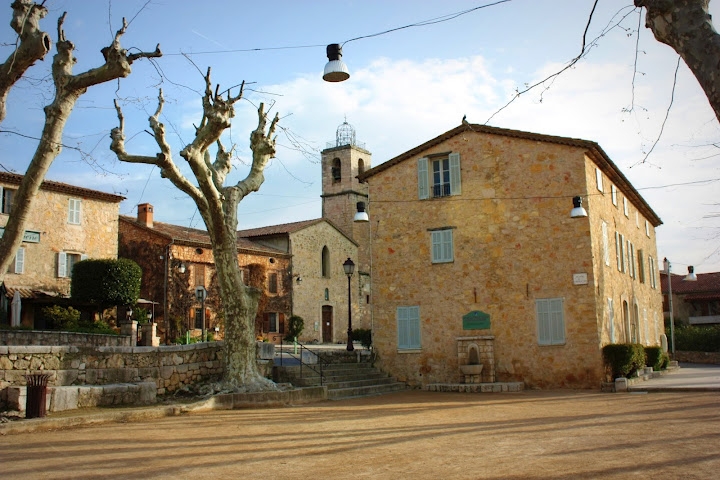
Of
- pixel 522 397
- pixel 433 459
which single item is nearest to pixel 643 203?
pixel 522 397

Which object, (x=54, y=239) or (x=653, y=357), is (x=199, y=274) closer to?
(x=54, y=239)

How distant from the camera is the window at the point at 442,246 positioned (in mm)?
20656

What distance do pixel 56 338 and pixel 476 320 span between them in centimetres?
1192

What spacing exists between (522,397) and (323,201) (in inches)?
1671

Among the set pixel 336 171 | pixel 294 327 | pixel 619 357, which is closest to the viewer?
pixel 619 357

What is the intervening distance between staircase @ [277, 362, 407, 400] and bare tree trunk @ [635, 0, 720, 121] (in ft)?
42.9

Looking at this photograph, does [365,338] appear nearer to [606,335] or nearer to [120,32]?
[606,335]

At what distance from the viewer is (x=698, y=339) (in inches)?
1416

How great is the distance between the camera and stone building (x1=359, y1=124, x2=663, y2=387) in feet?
61.8

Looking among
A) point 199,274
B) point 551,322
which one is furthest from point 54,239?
point 551,322

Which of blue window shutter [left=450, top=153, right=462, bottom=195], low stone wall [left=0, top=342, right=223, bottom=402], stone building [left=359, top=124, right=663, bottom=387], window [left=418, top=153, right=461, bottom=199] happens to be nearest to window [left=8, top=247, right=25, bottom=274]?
stone building [left=359, top=124, right=663, bottom=387]

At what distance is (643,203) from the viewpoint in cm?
2753

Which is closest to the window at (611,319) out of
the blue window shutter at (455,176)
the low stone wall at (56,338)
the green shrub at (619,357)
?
the green shrub at (619,357)

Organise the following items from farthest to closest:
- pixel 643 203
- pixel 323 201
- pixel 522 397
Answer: pixel 323 201 < pixel 643 203 < pixel 522 397
